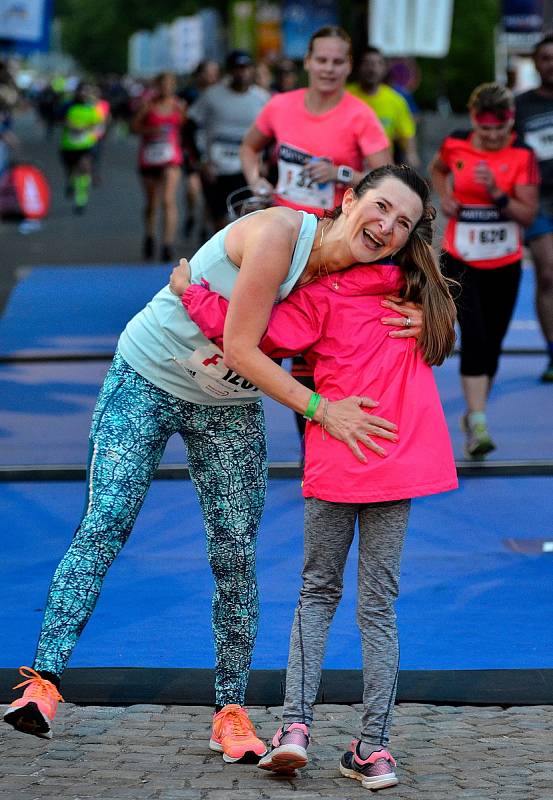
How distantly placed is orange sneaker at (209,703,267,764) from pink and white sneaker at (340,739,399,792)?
0.96 feet

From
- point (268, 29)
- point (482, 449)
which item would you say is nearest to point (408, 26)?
point (482, 449)

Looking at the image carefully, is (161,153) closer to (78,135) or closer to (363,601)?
(78,135)

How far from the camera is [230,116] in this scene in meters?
13.9

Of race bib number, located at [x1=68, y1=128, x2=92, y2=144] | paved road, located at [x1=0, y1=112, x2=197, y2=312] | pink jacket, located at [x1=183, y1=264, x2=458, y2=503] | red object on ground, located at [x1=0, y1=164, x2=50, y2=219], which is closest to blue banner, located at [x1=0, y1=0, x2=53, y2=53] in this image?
red object on ground, located at [x1=0, y1=164, x2=50, y2=219]

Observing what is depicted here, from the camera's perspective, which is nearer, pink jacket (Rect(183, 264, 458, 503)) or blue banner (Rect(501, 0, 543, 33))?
pink jacket (Rect(183, 264, 458, 503))

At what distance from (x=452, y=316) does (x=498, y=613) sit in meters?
1.81

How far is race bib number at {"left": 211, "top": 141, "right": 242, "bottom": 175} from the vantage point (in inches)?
550

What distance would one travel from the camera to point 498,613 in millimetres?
5371

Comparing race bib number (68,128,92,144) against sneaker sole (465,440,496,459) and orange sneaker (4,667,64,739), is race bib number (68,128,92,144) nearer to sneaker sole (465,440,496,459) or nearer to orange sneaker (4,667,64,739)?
sneaker sole (465,440,496,459)

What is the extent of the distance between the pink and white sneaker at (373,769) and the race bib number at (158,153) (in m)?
13.5

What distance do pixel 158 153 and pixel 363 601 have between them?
1343 cm

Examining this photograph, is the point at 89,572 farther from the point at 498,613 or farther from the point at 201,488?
the point at 498,613

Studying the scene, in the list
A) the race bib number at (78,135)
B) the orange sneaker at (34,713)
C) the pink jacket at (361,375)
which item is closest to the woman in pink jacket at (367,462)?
the pink jacket at (361,375)

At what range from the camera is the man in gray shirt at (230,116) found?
13.9 m
